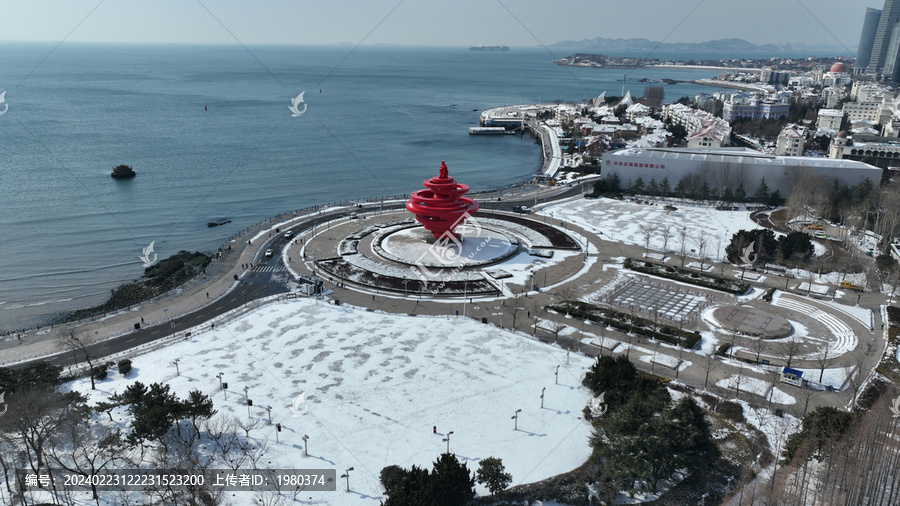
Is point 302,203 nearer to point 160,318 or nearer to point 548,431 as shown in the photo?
point 160,318

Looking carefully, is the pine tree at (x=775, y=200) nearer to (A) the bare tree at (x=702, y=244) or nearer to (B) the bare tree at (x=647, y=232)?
(A) the bare tree at (x=702, y=244)

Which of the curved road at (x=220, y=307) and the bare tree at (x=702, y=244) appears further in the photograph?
the bare tree at (x=702, y=244)

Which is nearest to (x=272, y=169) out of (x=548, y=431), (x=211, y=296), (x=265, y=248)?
(x=265, y=248)

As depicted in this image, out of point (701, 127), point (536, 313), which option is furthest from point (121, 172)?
point (701, 127)

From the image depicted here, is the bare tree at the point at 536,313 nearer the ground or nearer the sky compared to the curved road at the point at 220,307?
nearer the ground

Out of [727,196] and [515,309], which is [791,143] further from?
[515,309]

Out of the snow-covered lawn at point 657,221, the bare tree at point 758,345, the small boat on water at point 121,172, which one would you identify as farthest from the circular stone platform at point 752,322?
the small boat on water at point 121,172
